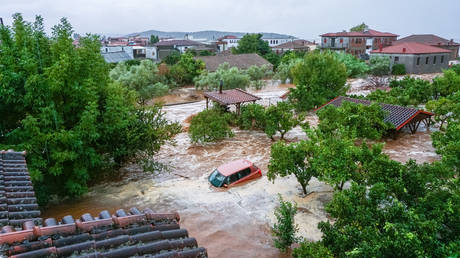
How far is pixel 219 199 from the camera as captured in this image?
1539 centimetres

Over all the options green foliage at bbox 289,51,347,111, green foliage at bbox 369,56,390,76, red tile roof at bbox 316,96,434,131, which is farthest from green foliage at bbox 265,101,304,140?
green foliage at bbox 369,56,390,76

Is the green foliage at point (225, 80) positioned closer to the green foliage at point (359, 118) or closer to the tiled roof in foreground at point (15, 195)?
the green foliage at point (359, 118)

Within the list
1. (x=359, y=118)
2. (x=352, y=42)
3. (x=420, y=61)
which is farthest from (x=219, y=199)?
(x=352, y=42)

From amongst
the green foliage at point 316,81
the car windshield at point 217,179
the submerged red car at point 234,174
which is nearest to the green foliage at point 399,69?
the green foliage at point 316,81

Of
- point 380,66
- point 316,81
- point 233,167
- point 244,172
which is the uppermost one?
point 380,66

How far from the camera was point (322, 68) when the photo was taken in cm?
3159

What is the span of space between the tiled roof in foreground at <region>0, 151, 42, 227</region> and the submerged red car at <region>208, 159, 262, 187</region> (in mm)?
9321

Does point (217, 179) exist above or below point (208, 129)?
below

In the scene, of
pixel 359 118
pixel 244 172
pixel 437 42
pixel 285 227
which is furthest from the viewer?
pixel 437 42

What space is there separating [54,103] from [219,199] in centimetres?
801

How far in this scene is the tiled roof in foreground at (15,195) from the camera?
5781 millimetres

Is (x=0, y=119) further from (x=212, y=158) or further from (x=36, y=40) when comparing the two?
(x=212, y=158)

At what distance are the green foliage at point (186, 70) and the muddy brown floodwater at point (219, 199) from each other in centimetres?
2706

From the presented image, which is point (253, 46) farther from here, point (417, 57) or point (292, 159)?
point (292, 159)
